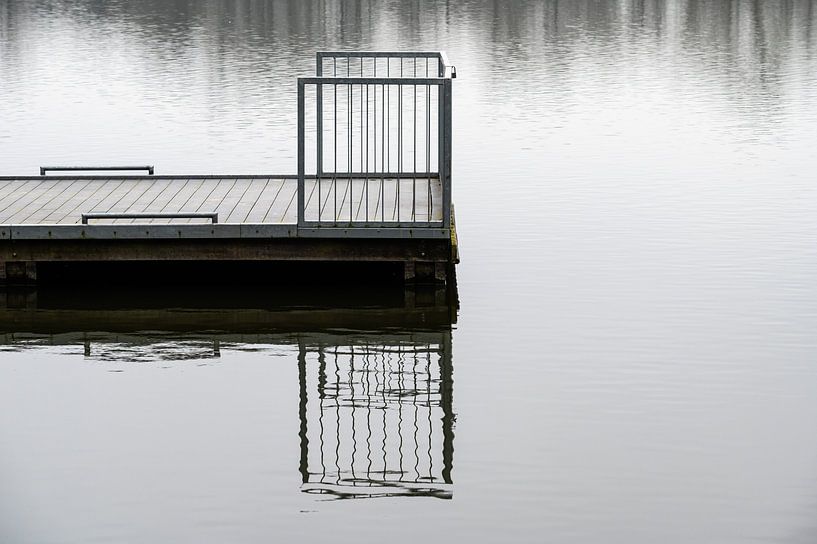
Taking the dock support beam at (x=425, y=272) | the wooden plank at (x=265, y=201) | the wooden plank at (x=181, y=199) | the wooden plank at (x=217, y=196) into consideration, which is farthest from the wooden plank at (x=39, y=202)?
the dock support beam at (x=425, y=272)

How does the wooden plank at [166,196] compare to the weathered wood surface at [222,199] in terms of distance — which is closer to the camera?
the weathered wood surface at [222,199]

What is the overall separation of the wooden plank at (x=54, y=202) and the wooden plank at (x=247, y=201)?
1413mm

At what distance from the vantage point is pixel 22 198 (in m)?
12.7

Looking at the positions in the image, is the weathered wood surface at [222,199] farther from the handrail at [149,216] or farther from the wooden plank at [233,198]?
the handrail at [149,216]

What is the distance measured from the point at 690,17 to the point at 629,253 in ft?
120

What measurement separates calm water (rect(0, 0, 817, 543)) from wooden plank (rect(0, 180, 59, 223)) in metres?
0.82

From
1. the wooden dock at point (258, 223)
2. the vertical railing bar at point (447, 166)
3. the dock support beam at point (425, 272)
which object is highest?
the vertical railing bar at point (447, 166)

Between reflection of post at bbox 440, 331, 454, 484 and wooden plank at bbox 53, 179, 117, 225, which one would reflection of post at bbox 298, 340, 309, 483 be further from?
wooden plank at bbox 53, 179, 117, 225

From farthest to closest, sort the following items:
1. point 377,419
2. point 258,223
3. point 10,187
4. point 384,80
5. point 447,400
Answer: point 10,187 < point 258,223 < point 384,80 < point 447,400 < point 377,419

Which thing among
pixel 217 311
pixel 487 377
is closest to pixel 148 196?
pixel 217 311

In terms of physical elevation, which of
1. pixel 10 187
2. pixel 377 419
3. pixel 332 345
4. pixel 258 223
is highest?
pixel 10 187

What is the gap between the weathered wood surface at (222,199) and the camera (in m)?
11.7

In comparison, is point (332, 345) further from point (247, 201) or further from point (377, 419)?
point (247, 201)

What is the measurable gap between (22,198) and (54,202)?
357mm
